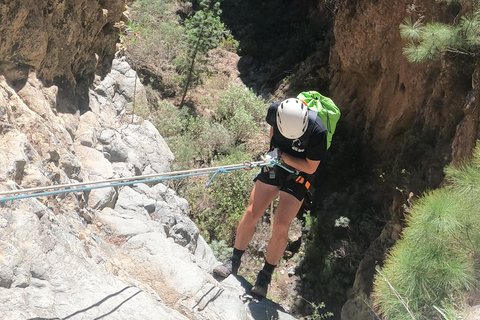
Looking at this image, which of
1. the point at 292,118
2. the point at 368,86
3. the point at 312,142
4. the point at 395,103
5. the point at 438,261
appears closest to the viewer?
the point at 438,261

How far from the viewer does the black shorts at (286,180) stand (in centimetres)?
366

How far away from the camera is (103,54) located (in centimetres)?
617

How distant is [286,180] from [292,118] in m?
0.64

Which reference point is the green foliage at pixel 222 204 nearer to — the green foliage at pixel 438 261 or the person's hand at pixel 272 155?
the person's hand at pixel 272 155

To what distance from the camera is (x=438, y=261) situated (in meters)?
2.51

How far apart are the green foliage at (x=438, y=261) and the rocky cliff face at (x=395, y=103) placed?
1.80 m

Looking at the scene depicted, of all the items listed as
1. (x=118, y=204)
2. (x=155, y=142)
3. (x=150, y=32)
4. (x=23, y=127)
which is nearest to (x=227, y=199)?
(x=155, y=142)

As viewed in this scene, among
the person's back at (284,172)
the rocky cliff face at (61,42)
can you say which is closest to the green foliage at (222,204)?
the rocky cliff face at (61,42)

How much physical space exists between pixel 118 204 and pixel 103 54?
273cm

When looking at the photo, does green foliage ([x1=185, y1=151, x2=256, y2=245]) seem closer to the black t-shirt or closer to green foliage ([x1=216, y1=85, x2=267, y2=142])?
green foliage ([x1=216, y1=85, x2=267, y2=142])

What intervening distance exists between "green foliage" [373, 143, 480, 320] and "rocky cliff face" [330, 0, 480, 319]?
1800 mm

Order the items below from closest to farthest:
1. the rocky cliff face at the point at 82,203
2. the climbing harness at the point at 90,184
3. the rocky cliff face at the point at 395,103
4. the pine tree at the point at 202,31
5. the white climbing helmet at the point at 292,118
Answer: the climbing harness at the point at 90,184 < the rocky cliff face at the point at 82,203 < the white climbing helmet at the point at 292,118 < the rocky cliff face at the point at 395,103 < the pine tree at the point at 202,31

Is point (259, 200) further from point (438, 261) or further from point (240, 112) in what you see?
point (240, 112)

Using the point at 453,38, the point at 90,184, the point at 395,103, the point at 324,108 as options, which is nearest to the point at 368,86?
the point at 395,103
